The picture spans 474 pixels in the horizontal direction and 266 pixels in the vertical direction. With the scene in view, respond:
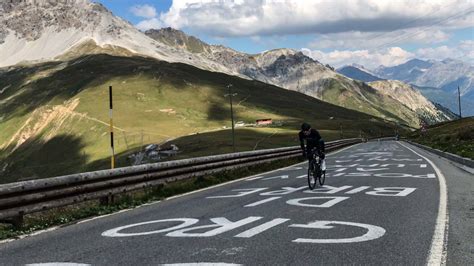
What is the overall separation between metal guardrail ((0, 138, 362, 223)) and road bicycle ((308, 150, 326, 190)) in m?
4.48

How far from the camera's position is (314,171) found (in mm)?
16312

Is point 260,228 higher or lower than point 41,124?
lower

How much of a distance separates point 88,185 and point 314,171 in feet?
23.4

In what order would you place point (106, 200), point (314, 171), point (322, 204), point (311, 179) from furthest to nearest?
1. point (314, 171)
2. point (311, 179)
3. point (106, 200)
4. point (322, 204)

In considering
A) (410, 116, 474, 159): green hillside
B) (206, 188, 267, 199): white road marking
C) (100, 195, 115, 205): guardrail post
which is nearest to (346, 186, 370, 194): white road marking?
(206, 188, 267, 199): white road marking

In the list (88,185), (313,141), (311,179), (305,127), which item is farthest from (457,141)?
(88,185)

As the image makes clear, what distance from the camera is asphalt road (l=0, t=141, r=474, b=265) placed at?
7234mm

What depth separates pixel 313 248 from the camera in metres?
7.61

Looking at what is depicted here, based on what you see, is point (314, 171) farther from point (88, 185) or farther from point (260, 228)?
point (260, 228)

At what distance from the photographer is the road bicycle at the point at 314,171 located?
15977mm

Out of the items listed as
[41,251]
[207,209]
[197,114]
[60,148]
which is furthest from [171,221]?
[197,114]

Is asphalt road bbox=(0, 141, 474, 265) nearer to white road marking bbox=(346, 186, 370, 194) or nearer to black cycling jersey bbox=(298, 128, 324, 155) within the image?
white road marking bbox=(346, 186, 370, 194)

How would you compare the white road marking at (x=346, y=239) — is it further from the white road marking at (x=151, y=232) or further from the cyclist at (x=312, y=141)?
the cyclist at (x=312, y=141)

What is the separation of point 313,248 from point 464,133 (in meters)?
50.1
